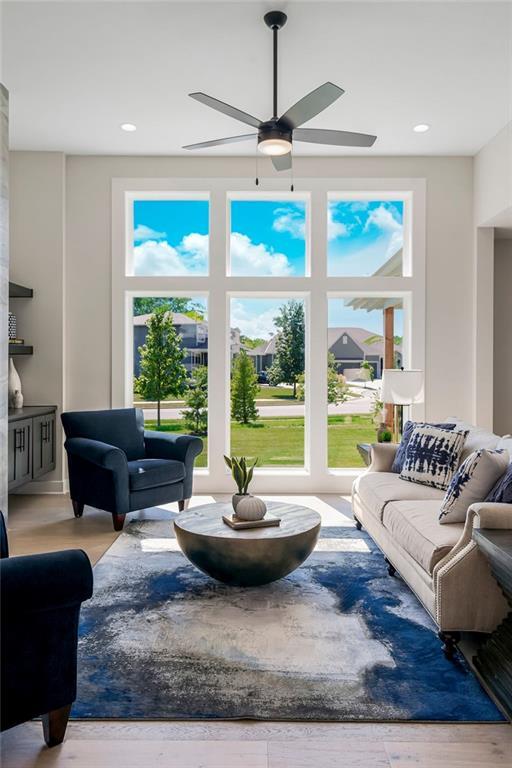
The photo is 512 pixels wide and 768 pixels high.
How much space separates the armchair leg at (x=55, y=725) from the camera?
5.82 ft

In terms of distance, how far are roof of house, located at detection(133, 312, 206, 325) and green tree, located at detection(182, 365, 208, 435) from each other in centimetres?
48

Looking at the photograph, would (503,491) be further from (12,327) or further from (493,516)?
(12,327)

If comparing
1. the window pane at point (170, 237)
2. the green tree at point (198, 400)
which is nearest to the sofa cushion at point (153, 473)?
the green tree at point (198, 400)

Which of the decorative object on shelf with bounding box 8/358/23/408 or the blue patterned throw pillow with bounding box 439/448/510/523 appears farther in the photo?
the decorative object on shelf with bounding box 8/358/23/408

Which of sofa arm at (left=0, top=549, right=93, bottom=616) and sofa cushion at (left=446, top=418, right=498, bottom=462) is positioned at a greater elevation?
sofa cushion at (left=446, top=418, right=498, bottom=462)

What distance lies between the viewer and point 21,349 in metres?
5.14

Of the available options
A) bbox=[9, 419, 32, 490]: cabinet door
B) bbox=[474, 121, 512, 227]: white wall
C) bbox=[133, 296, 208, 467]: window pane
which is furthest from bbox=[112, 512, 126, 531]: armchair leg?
bbox=[474, 121, 512, 227]: white wall

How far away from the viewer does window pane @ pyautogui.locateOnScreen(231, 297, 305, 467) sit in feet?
18.7

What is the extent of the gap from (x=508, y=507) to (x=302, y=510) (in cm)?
134

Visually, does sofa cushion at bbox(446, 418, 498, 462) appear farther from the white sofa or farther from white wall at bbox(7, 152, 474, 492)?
white wall at bbox(7, 152, 474, 492)

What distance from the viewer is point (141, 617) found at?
A: 2678 millimetres

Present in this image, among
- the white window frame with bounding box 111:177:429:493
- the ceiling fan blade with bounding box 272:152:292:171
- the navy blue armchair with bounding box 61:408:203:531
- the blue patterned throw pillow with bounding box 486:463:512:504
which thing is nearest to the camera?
the blue patterned throw pillow with bounding box 486:463:512:504

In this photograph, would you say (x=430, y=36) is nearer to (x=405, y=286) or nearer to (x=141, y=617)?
(x=405, y=286)

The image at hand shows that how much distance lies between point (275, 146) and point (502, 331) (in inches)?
145
